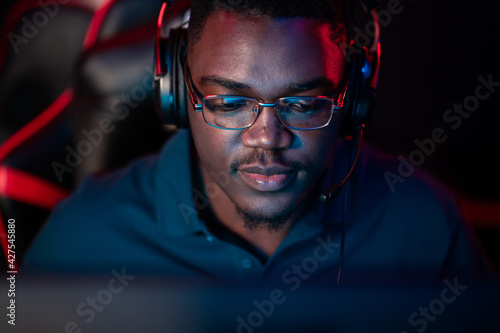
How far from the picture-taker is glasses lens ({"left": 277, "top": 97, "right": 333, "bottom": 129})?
0.83 metres

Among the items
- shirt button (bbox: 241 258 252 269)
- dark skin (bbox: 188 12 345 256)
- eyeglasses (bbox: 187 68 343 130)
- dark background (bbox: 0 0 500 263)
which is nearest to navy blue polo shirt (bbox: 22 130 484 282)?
shirt button (bbox: 241 258 252 269)

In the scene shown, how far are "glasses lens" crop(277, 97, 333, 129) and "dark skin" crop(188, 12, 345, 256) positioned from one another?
2cm

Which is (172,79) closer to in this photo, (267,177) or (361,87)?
(267,177)

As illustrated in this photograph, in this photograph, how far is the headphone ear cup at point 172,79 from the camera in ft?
2.94

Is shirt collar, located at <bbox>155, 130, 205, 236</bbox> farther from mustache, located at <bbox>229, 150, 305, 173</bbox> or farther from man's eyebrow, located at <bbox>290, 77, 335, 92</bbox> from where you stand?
man's eyebrow, located at <bbox>290, 77, 335, 92</bbox>

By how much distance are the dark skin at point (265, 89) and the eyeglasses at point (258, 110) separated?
0.04 ft

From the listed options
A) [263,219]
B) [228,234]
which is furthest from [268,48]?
[228,234]

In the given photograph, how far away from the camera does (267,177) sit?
892 millimetres

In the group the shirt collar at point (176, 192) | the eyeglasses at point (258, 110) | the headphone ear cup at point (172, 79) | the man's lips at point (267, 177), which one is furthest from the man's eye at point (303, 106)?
the shirt collar at point (176, 192)

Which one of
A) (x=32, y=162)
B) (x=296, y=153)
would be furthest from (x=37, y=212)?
(x=296, y=153)

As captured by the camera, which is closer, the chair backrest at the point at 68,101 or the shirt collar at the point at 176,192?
the shirt collar at the point at 176,192

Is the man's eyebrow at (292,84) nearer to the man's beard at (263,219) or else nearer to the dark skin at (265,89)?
the dark skin at (265,89)

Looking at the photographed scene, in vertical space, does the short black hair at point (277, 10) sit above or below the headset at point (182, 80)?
above

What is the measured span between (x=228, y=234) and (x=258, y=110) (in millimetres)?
376
